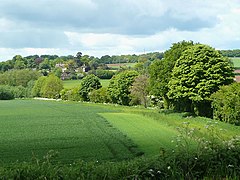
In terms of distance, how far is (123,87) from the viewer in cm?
7788

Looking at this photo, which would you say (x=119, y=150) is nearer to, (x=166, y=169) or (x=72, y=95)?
(x=166, y=169)

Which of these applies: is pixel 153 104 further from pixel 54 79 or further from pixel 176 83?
pixel 54 79

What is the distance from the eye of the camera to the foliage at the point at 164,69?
171 ft

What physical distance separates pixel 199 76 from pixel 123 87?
33.2m

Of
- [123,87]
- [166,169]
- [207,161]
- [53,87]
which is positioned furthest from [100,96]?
[166,169]

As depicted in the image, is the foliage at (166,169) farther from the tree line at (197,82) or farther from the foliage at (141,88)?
the foliage at (141,88)

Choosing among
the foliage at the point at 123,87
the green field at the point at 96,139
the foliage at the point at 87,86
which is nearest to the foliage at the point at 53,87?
the foliage at the point at 87,86

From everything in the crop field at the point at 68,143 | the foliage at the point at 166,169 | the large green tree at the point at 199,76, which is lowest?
the crop field at the point at 68,143

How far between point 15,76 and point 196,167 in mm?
163288

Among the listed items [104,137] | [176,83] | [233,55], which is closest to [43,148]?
[104,137]

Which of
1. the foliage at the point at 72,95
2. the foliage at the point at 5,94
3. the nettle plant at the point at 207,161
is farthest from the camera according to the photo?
the foliage at the point at 5,94

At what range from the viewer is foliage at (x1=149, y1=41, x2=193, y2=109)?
5207cm

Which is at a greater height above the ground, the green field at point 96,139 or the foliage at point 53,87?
the foliage at point 53,87

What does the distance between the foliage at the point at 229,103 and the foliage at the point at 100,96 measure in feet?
160
